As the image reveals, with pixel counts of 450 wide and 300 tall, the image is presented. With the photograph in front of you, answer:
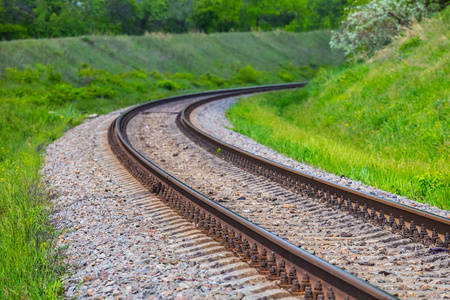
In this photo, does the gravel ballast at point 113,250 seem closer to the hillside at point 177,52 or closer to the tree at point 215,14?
the hillside at point 177,52

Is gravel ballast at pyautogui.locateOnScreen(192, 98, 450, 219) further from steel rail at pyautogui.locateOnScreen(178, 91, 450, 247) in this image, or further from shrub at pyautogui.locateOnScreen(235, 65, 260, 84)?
shrub at pyautogui.locateOnScreen(235, 65, 260, 84)

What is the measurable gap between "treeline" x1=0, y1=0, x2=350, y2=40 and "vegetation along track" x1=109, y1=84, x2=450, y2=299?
40.3 metres

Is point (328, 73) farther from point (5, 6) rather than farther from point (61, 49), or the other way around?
point (5, 6)

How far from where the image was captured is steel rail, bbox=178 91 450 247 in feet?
18.1

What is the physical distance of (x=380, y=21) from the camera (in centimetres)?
2208

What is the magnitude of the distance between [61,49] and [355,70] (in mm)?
24446

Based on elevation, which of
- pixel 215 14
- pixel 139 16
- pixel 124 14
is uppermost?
pixel 215 14

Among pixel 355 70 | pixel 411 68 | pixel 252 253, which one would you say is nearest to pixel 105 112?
pixel 355 70

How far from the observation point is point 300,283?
429 centimetres

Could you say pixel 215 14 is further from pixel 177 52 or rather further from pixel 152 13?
pixel 177 52

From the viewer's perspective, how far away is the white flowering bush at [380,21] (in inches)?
817

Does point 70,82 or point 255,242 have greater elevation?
point 70,82

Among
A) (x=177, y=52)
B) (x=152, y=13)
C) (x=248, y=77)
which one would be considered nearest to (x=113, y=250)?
(x=248, y=77)

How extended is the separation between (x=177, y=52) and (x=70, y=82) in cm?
1619
